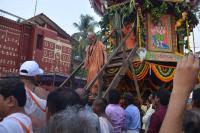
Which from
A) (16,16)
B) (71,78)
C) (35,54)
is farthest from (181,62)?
(35,54)

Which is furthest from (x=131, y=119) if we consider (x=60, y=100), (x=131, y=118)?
(x=60, y=100)

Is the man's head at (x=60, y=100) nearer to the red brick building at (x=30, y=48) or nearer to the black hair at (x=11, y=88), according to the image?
the black hair at (x=11, y=88)

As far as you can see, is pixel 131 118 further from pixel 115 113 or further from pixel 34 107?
pixel 34 107

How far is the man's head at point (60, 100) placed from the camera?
2.46m

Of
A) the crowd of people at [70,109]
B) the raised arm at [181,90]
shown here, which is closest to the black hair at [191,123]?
the crowd of people at [70,109]

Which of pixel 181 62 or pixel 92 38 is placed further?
pixel 92 38

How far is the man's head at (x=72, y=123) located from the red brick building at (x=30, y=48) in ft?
47.3

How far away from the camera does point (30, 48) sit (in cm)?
1855

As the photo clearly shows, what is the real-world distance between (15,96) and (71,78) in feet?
24.6

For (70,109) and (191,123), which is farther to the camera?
(70,109)

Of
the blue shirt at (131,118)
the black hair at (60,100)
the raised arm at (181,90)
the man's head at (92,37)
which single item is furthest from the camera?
the man's head at (92,37)

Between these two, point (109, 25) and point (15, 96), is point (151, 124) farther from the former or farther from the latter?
point (109, 25)

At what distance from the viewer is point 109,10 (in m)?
11.8

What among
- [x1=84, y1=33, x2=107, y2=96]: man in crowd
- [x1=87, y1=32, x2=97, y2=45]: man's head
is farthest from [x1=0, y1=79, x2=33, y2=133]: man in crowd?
[x1=87, y1=32, x2=97, y2=45]: man's head
